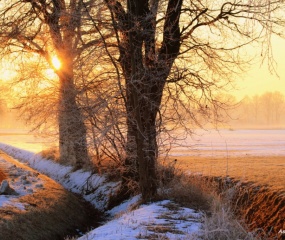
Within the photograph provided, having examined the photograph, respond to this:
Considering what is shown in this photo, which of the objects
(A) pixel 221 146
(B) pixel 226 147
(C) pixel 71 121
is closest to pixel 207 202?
(B) pixel 226 147

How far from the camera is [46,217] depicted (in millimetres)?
10648

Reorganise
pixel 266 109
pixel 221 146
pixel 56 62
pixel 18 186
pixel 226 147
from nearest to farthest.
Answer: pixel 226 147 < pixel 18 186 < pixel 56 62 < pixel 221 146 < pixel 266 109

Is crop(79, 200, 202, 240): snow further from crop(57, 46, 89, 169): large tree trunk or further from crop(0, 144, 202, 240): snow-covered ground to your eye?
crop(57, 46, 89, 169): large tree trunk

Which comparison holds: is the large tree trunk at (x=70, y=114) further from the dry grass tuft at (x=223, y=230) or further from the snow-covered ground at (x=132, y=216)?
the dry grass tuft at (x=223, y=230)

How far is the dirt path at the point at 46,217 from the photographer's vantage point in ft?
30.3

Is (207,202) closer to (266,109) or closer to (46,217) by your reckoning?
(46,217)

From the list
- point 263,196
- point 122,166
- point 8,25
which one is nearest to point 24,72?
point 8,25

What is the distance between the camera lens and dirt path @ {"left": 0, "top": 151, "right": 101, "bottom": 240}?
30.3 feet

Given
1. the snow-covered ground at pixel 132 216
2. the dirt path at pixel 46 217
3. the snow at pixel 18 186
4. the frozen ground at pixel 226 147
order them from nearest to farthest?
the snow-covered ground at pixel 132 216, the dirt path at pixel 46 217, the snow at pixel 18 186, the frozen ground at pixel 226 147

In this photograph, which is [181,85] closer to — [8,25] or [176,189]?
[176,189]

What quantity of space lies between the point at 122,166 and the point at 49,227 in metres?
3.83

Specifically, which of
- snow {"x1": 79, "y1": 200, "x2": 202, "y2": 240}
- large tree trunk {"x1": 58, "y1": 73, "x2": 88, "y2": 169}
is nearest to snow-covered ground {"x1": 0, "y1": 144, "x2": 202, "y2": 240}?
snow {"x1": 79, "y1": 200, "x2": 202, "y2": 240}

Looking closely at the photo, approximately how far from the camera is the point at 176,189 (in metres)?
11.0

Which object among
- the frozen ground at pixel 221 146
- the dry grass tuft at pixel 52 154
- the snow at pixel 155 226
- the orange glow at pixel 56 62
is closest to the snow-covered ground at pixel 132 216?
the snow at pixel 155 226
